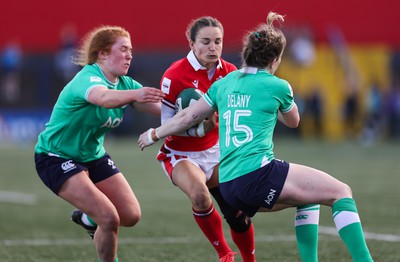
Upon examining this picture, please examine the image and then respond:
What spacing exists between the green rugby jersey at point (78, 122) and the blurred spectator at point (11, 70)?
21924 mm

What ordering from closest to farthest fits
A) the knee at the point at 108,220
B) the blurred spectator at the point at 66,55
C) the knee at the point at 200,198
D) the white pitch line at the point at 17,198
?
the knee at the point at 108,220, the knee at the point at 200,198, the white pitch line at the point at 17,198, the blurred spectator at the point at 66,55

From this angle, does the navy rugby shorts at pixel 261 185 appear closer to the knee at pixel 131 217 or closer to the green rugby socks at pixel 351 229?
the green rugby socks at pixel 351 229

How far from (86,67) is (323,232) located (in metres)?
3.56

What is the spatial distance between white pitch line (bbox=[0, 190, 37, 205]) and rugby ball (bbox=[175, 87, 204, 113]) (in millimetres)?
5683

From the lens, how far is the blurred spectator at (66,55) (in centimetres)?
2672

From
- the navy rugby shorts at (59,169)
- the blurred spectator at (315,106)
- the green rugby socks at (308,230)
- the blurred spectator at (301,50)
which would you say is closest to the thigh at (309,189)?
the green rugby socks at (308,230)

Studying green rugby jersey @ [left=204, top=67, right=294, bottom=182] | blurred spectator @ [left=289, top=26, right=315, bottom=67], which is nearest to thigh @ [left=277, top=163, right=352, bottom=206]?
green rugby jersey @ [left=204, top=67, right=294, bottom=182]

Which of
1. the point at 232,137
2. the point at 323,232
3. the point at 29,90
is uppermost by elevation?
the point at 232,137

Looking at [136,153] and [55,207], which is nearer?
[55,207]

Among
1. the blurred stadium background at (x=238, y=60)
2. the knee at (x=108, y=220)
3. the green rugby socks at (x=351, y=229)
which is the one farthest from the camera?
the blurred stadium background at (x=238, y=60)

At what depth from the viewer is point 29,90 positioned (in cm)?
3056

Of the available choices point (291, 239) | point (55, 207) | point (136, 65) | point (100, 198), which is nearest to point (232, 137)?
point (100, 198)

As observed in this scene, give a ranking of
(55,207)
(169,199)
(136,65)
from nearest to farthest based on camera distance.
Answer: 1. (55,207)
2. (169,199)
3. (136,65)

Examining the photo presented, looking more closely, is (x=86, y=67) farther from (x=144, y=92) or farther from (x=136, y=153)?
(x=136, y=153)
